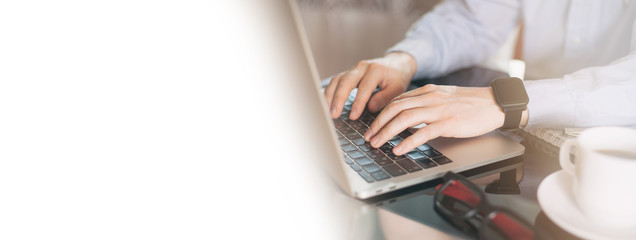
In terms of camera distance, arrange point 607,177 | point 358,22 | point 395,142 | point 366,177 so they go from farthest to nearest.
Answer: point 358,22 < point 395,142 < point 366,177 < point 607,177

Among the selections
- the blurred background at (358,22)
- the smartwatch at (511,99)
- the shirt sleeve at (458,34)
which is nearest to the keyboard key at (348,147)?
the smartwatch at (511,99)

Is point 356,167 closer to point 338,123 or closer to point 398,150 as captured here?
point 398,150

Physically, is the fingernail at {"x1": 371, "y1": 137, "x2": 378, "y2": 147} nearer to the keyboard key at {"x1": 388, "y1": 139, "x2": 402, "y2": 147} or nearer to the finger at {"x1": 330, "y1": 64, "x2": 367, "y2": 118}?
the keyboard key at {"x1": 388, "y1": 139, "x2": 402, "y2": 147}

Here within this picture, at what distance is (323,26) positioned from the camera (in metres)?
2.93

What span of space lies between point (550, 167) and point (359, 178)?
0.86 ft

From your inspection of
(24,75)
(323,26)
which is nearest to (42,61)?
(24,75)

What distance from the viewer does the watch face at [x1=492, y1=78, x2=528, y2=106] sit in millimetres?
643

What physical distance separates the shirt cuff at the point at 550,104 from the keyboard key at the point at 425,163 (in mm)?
219

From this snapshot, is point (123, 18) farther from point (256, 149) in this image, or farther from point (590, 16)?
point (590, 16)

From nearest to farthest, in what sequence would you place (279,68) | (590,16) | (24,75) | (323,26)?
1. (279,68)
2. (24,75)
3. (590,16)
4. (323,26)

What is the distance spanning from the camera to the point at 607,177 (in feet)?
1.23

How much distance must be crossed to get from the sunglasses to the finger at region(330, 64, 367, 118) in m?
0.30

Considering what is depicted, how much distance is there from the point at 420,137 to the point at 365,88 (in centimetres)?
22

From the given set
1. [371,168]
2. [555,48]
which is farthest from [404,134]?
[555,48]
